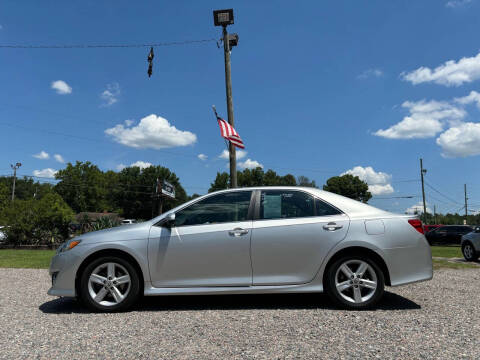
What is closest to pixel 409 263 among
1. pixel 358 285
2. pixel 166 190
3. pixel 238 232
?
pixel 358 285

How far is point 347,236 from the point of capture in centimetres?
427

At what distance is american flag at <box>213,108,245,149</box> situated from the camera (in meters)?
9.88

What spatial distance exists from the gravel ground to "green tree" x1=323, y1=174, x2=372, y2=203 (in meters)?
62.5

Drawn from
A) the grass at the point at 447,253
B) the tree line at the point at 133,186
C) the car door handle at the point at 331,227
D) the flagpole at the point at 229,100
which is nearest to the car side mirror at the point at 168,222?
the car door handle at the point at 331,227

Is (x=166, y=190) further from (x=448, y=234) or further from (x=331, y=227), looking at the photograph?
(x=448, y=234)

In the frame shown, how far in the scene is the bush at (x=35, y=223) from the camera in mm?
20234

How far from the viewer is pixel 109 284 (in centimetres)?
427

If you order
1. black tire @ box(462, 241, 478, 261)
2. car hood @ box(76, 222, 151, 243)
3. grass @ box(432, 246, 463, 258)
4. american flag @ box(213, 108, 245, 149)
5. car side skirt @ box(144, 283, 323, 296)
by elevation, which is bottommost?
grass @ box(432, 246, 463, 258)

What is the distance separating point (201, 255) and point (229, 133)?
6104 millimetres

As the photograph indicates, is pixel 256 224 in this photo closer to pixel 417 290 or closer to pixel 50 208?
pixel 417 290

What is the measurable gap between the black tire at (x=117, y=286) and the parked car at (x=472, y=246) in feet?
38.8

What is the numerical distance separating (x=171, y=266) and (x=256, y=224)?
1.16 m

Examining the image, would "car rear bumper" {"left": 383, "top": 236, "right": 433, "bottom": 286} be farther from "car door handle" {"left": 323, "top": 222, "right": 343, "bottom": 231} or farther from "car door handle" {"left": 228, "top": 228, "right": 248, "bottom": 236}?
"car door handle" {"left": 228, "top": 228, "right": 248, "bottom": 236}

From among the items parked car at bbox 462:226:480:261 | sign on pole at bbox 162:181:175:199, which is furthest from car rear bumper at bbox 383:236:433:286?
sign on pole at bbox 162:181:175:199
